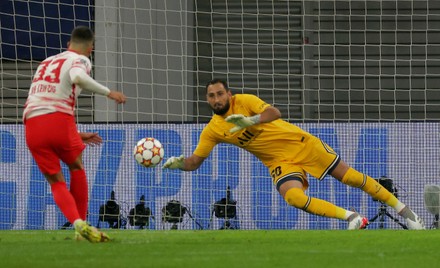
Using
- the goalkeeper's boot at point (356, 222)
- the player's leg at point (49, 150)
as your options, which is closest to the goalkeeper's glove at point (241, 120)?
the goalkeeper's boot at point (356, 222)

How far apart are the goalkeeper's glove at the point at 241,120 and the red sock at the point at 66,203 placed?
8.25ft

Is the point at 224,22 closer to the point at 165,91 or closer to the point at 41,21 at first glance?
the point at 165,91

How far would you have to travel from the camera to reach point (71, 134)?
33.3 ft

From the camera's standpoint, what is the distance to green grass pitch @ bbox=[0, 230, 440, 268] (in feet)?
26.4

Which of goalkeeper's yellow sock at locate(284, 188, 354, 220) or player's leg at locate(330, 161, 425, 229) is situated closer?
goalkeeper's yellow sock at locate(284, 188, 354, 220)

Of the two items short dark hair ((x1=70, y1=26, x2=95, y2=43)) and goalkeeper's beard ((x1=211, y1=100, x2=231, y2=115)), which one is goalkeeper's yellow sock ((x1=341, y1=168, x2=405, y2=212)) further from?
short dark hair ((x1=70, y1=26, x2=95, y2=43))

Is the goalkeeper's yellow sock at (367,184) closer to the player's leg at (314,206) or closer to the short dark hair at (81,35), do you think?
the player's leg at (314,206)

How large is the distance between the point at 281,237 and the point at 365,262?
2.70 meters

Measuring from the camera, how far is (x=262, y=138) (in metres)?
13.0

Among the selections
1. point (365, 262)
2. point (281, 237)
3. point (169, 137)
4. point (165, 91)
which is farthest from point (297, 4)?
point (365, 262)

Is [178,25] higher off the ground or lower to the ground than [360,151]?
higher

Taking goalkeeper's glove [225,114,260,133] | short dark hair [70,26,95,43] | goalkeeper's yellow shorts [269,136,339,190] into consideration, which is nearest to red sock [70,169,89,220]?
short dark hair [70,26,95,43]

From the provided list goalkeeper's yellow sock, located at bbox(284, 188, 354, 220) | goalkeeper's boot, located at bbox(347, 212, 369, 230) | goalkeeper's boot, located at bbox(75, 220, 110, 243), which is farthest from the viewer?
goalkeeper's yellow sock, located at bbox(284, 188, 354, 220)

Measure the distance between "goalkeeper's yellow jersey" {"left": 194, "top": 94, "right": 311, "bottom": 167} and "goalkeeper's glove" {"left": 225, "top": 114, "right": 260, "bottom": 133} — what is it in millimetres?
581
